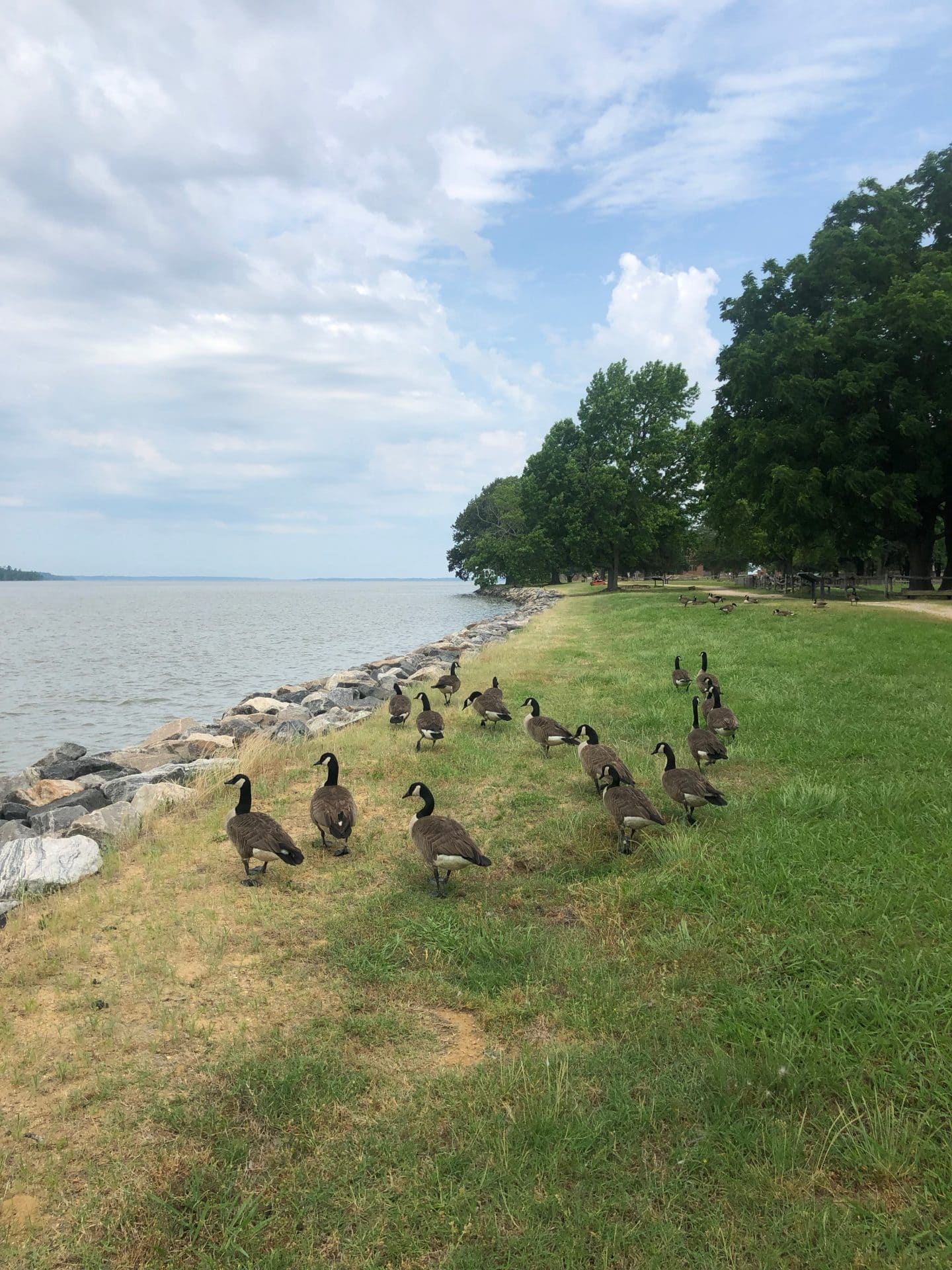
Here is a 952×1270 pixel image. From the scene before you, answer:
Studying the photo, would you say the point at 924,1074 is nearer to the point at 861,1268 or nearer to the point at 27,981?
the point at 861,1268

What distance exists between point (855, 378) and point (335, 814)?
106ft

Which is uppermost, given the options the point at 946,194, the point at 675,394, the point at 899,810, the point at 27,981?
the point at 946,194

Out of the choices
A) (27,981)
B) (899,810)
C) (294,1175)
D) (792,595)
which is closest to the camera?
(294,1175)

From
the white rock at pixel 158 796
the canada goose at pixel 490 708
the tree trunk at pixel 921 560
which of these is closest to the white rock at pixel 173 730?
the white rock at pixel 158 796

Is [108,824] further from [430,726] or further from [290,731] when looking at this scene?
[290,731]

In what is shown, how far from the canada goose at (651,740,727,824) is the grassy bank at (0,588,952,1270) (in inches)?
11.1

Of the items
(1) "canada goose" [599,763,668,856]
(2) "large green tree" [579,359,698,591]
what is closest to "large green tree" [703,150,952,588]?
(2) "large green tree" [579,359,698,591]

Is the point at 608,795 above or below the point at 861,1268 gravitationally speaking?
above

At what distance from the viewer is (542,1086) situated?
3.90m

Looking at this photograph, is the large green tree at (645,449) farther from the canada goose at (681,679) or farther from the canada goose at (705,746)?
the canada goose at (705,746)

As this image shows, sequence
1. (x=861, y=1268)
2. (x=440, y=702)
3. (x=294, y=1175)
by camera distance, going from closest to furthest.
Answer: (x=861, y=1268) → (x=294, y=1175) → (x=440, y=702)

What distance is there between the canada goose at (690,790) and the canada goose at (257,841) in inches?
146

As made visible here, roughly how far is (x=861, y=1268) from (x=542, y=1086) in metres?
1.56

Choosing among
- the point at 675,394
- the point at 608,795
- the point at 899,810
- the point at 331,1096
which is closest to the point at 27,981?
the point at 331,1096
